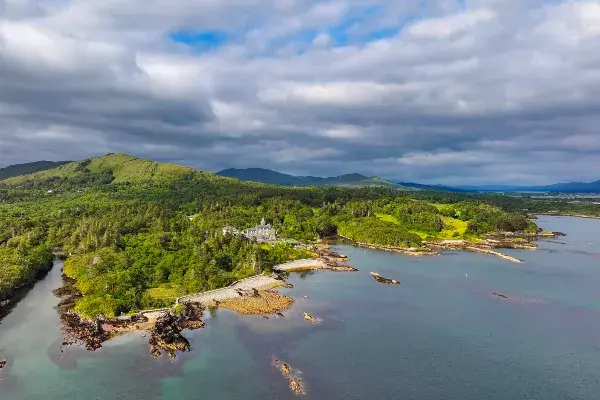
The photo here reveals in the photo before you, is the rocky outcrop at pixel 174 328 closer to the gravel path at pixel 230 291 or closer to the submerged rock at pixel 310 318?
the gravel path at pixel 230 291

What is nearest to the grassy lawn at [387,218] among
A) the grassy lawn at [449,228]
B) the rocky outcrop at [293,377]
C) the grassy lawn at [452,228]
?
the grassy lawn at [449,228]

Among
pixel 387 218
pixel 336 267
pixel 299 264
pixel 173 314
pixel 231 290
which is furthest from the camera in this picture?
pixel 387 218

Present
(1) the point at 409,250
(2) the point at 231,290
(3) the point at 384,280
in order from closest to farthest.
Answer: (2) the point at 231,290 < (3) the point at 384,280 < (1) the point at 409,250

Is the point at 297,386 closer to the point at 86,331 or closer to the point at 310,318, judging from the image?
the point at 310,318

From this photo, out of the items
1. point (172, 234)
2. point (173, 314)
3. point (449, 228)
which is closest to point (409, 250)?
point (449, 228)

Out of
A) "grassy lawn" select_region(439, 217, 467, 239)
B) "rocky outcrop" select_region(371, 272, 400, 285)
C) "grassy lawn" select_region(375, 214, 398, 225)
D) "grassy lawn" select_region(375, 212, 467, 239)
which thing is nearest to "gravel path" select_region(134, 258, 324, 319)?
"rocky outcrop" select_region(371, 272, 400, 285)
